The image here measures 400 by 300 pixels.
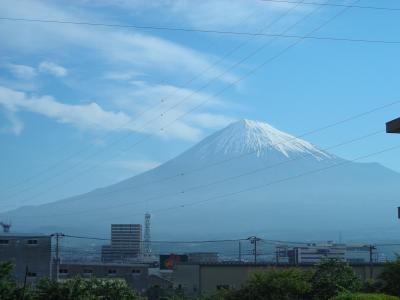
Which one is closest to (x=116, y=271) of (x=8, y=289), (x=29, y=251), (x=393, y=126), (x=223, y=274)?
(x=29, y=251)

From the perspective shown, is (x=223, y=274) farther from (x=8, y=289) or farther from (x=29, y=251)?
(x=8, y=289)

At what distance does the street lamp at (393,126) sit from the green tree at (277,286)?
14807 mm

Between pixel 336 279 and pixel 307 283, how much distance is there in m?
2.98

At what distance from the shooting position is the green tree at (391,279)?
30844 millimetres

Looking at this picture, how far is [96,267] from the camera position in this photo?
100 m

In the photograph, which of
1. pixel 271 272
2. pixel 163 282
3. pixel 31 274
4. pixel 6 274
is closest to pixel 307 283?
pixel 271 272

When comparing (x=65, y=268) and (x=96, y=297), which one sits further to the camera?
(x=65, y=268)

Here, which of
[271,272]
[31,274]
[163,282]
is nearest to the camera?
[271,272]

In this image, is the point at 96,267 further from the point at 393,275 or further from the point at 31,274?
the point at 393,275

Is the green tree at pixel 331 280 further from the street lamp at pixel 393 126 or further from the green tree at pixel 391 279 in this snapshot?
the street lamp at pixel 393 126

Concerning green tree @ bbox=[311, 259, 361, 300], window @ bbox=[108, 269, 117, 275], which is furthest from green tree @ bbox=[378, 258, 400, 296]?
window @ bbox=[108, 269, 117, 275]

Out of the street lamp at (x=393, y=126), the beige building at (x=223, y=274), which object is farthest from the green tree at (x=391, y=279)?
the beige building at (x=223, y=274)

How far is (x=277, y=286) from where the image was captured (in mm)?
32500

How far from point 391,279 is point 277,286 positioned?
516 cm
